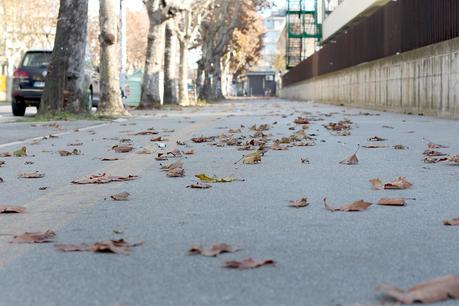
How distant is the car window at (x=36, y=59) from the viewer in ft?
69.5

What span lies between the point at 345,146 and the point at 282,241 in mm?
5975

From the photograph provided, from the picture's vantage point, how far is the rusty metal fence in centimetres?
1727

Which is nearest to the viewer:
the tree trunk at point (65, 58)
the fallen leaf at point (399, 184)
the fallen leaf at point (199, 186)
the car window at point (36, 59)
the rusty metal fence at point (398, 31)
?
the fallen leaf at point (399, 184)

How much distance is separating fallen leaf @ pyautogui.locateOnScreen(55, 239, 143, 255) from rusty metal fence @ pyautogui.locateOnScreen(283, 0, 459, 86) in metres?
13.5

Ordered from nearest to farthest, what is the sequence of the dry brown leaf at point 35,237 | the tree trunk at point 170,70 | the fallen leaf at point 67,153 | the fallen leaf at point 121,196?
the dry brown leaf at point 35,237, the fallen leaf at point 121,196, the fallen leaf at point 67,153, the tree trunk at point 170,70

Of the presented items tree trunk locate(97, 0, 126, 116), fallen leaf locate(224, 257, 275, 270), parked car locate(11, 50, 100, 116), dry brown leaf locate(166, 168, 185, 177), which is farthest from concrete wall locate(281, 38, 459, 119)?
fallen leaf locate(224, 257, 275, 270)

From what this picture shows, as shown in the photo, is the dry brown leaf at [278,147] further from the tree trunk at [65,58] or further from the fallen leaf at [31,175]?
the tree trunk at [65,58]

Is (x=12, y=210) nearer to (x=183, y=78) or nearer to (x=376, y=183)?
(x=376, y=183)

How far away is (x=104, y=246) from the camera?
3887mm

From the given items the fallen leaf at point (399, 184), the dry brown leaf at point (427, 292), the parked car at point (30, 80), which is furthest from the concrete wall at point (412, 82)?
the dry brown leaf at point (427, 292)

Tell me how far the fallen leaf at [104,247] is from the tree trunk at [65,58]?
1460 cm

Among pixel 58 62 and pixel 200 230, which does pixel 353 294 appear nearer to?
pixel 200 230

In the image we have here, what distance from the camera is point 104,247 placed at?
387 centimetres

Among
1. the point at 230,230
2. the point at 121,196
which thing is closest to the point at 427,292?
the point at 230,230
